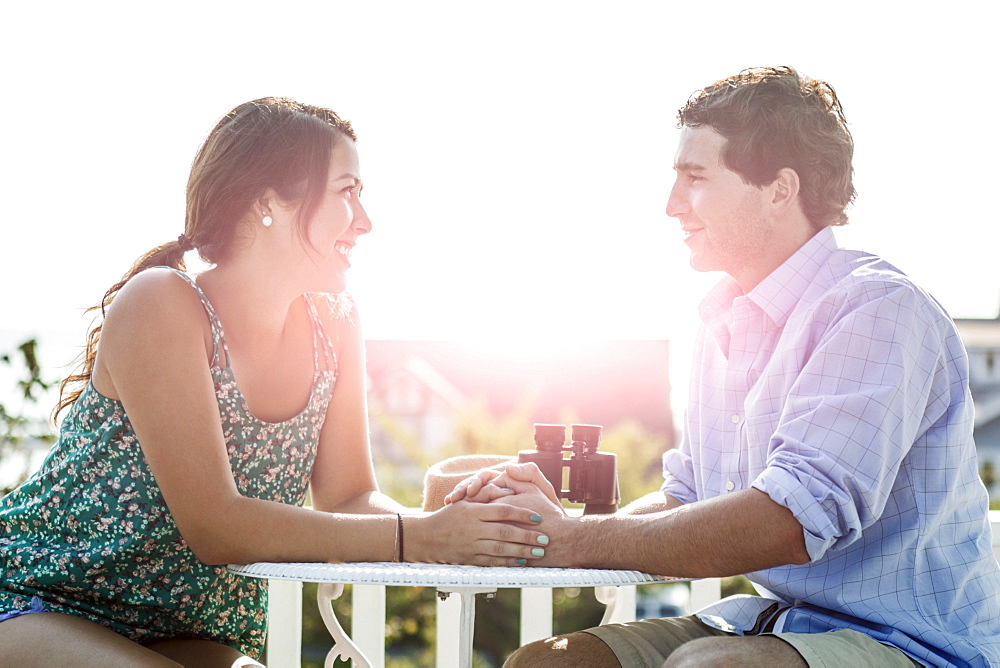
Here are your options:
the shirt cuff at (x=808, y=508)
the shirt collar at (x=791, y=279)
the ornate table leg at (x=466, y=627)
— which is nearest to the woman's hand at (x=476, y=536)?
the ornate table leg at (x=466, y=627)

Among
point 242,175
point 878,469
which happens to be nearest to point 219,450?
point 242,175

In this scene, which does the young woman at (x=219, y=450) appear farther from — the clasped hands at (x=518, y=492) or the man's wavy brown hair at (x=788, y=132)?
the man's wavy brown hair at (x=788, y=132)

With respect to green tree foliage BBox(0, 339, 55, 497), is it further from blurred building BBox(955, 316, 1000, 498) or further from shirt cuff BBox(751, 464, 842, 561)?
blurred building BBox(955, 316, 1000, 498)

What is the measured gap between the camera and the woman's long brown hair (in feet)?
6.85

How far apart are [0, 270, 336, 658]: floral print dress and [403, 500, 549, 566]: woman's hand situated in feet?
1.62

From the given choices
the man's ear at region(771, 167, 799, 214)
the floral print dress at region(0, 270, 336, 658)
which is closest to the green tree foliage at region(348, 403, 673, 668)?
the floral print dress at region(0, 270, 336, 658)

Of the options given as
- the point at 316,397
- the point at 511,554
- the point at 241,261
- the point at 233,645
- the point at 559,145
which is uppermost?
the point at 559,145

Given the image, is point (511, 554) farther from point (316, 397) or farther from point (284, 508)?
point (316, 397)

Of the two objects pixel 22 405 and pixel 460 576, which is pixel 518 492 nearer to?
pixel 460 576

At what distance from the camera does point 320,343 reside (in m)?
2.35

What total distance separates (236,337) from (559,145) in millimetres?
7353

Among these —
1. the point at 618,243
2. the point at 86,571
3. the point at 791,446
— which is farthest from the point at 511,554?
the point at 618,243

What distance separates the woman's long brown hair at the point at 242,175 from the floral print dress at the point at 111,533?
19cm

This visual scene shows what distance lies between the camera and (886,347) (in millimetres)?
1657
